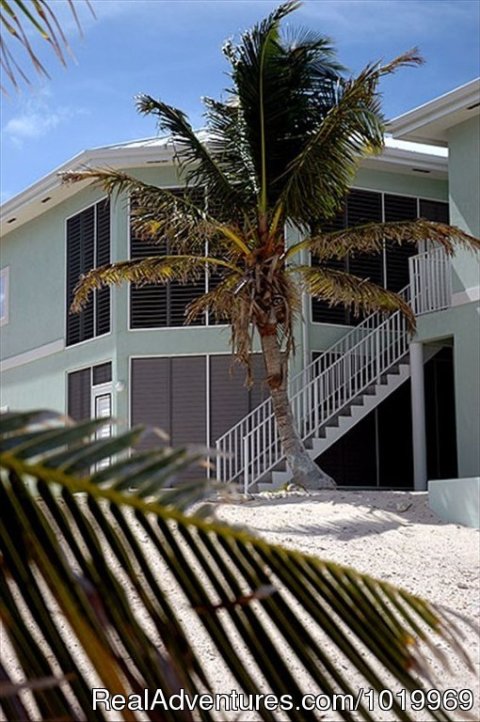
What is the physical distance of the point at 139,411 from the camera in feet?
64.4

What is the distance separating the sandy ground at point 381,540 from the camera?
8.97 m

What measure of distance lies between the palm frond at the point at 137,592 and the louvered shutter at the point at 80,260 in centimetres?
2027

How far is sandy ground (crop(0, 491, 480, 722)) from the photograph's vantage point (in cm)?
897

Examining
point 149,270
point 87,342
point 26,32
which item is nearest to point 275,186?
point 149,270

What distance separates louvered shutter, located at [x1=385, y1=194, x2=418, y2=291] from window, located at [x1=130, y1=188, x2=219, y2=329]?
3.34 metres

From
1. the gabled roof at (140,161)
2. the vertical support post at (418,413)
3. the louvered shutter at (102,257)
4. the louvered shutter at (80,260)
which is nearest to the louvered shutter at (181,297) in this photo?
the gabled roof at (140,161)

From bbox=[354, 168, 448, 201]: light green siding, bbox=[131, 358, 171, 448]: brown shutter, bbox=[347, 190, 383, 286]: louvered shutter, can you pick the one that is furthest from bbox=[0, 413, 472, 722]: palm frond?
bbox=[354, 168, 448, 201]: light green siding

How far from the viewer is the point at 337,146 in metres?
14.3

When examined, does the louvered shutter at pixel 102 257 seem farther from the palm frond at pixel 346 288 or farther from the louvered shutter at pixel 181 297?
the palm frond at pixel 346 288

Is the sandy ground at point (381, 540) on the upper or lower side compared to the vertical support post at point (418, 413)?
lower

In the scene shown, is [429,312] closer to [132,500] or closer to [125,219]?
[125,219]

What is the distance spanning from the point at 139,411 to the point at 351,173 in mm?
6732

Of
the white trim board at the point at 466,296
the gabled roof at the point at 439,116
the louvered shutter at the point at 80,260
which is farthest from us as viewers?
the louvered shutter at the point at 80,260

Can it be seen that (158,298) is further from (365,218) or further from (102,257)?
(365,218)
